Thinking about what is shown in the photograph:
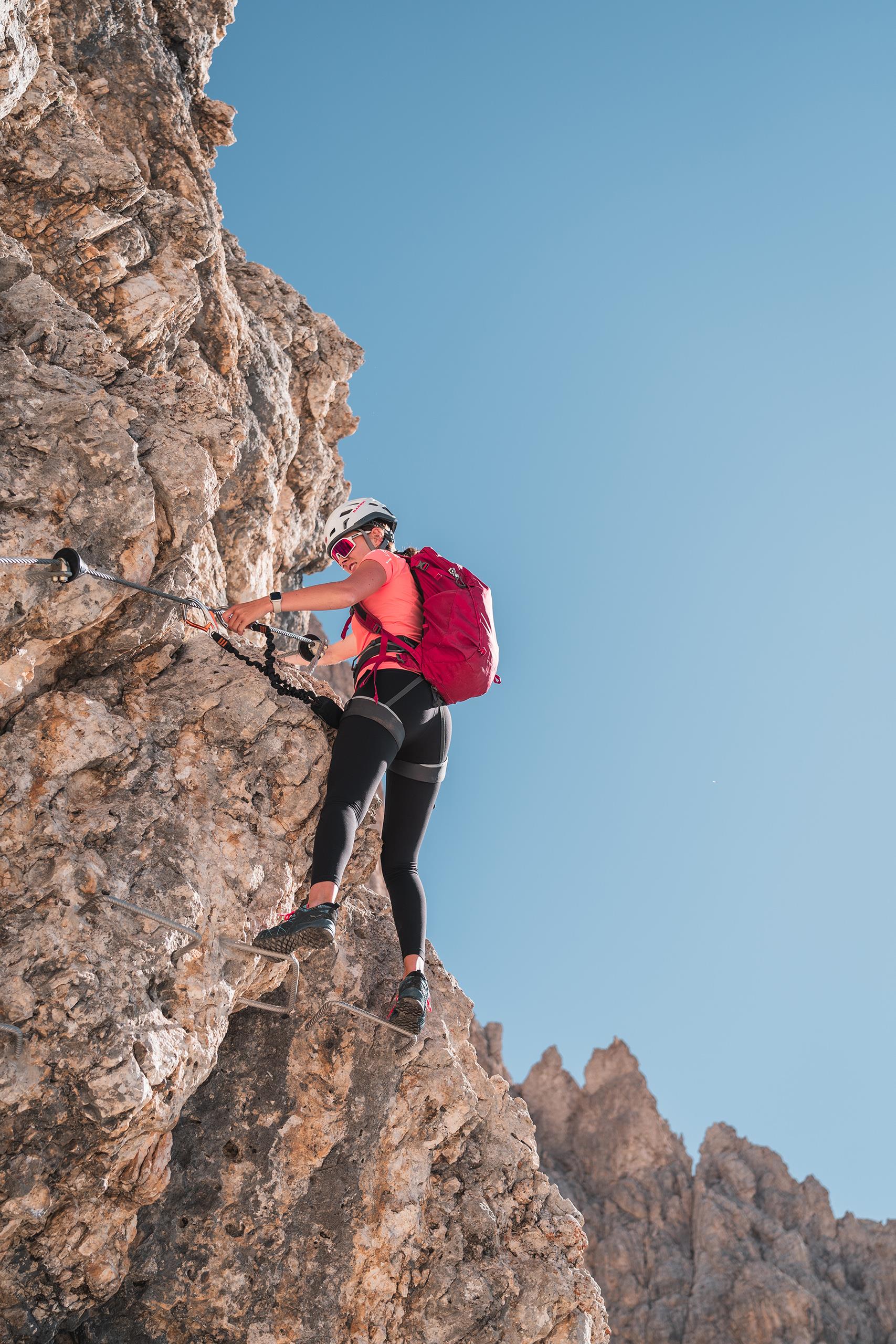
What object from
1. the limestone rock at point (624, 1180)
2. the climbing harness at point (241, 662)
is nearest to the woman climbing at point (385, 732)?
the climbing harness at point (241, 662)

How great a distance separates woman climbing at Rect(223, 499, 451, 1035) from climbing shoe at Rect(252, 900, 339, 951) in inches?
10.0

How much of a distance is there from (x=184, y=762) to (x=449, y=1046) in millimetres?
3451

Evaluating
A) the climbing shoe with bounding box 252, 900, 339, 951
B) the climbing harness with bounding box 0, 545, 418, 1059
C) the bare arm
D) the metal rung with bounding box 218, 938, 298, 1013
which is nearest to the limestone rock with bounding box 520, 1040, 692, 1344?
the climbing harness with bounding box 0, 545, 418, 1059

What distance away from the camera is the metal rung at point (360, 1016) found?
276 inches

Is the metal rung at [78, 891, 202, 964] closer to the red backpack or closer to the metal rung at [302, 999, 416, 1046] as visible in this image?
the metal rung at [302, 999, 416, 1046]

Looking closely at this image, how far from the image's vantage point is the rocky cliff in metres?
5.42

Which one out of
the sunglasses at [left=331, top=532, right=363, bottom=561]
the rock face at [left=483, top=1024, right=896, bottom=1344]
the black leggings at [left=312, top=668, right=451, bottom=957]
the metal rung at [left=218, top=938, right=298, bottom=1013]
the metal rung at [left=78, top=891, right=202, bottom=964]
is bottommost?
the metal rung at [left=78, top=891, right=202, bottom=964]

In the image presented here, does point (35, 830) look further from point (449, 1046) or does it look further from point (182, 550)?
point (449, 1046)

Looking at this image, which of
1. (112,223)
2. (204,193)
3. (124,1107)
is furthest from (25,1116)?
(204,193)

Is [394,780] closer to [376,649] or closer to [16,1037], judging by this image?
[376,649]

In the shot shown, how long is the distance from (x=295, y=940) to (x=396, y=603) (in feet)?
9.33

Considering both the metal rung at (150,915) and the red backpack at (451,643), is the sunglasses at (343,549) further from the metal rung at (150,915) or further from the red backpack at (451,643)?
the metal rung at (150,915)

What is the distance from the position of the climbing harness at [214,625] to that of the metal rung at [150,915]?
6.99 ft

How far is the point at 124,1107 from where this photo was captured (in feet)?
17.1
